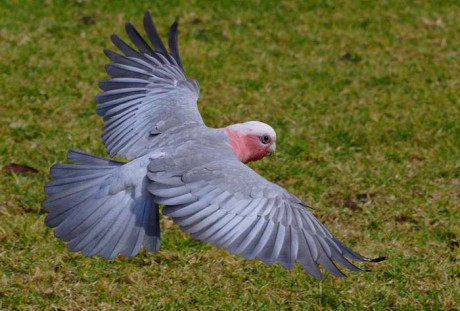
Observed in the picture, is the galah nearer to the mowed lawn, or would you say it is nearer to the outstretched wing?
the outstretched wing

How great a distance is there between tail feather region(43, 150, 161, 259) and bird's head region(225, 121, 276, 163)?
77 cm

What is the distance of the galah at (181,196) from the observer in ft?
13.5

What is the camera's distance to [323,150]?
6.97 meters

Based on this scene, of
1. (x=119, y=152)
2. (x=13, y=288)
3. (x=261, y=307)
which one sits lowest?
(x=261, y=307)

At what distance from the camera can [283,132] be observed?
23.8ft

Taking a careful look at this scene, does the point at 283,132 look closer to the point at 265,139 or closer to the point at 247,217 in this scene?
the point at 265,139

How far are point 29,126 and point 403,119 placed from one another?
125 inches

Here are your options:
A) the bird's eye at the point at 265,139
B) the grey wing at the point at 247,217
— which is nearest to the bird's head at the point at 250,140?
the bird's eye at the point at 265,139

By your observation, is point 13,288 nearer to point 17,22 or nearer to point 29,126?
point 29,126

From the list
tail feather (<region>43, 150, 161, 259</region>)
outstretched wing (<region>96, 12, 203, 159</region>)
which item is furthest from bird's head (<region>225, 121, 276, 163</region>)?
tail feather (<region>43, 150, 161, 259</region>)

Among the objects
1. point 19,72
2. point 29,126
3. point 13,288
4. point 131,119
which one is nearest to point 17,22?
point 19,72

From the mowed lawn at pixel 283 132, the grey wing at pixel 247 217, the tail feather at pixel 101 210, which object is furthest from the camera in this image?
the mowed lawn at pixel 283 132

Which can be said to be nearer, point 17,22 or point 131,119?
point 131,119

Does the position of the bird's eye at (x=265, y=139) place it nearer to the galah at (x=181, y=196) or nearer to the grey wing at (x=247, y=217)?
the galah at (x=181, y=196)
